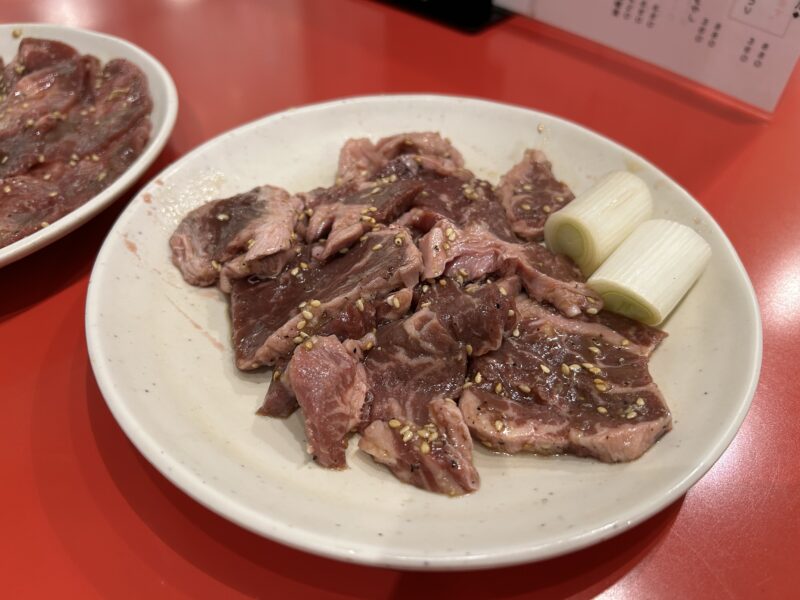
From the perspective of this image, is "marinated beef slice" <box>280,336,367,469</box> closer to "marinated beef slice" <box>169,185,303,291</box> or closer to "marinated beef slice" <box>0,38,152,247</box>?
"marinated beef slice" <box>169,185,303,291</box>

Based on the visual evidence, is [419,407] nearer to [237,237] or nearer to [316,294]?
[316,294]

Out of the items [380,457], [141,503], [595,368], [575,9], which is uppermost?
[575,9]

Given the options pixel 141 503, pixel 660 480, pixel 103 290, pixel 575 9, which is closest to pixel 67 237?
pixel 103 290

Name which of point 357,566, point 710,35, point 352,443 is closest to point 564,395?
point 352,443

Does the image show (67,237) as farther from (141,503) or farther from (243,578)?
(243,578)

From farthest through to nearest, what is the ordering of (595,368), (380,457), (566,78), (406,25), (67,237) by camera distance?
(406,25), (566,78), (67,237), (595,368), (380,457)

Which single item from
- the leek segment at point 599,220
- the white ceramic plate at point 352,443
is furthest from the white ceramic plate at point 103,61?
the leek segment at point 599,220

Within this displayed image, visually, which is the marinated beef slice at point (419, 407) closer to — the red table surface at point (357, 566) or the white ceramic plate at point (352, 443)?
the white ceramic plate at point (352, 443)
